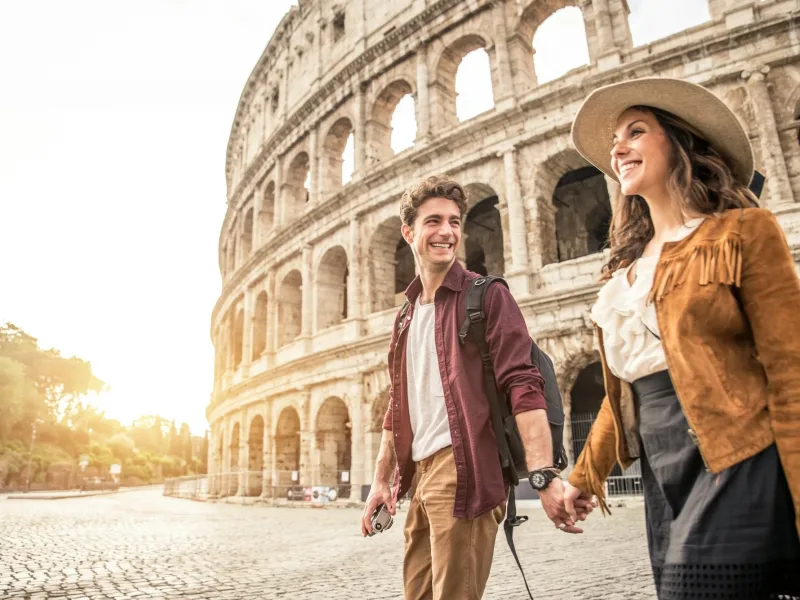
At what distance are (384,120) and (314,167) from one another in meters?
2.90

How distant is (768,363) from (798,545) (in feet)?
1.22

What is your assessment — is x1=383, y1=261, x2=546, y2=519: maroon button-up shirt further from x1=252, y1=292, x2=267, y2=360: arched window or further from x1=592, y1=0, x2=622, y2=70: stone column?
x1=252, y1=292, x2=267, y2=360: arched window

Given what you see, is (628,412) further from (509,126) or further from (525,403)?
(509,126)

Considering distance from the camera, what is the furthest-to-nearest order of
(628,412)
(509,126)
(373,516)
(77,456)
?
(77,456)
(509,126)
(373,516)
(628,412)

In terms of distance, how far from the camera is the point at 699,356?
4.37ft

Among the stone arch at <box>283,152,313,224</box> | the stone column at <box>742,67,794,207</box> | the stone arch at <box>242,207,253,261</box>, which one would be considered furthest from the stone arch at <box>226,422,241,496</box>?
the stone column at <box>742,67,794,207</box>

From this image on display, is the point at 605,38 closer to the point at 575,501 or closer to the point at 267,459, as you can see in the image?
the point at 575,501

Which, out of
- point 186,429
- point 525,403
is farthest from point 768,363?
point 186,429

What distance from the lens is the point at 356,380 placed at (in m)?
15.1

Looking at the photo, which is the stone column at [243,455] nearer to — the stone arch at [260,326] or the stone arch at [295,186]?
the stone arch at [260,326]

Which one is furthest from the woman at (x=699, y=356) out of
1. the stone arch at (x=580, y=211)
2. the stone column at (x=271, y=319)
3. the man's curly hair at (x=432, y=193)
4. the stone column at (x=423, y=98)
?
the stone column at (x=271, y=319)

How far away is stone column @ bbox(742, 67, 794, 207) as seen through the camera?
33.9 feet

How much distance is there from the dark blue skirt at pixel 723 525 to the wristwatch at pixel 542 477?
1.19 feet

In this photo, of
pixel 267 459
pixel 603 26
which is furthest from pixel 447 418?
pixel 267 459
